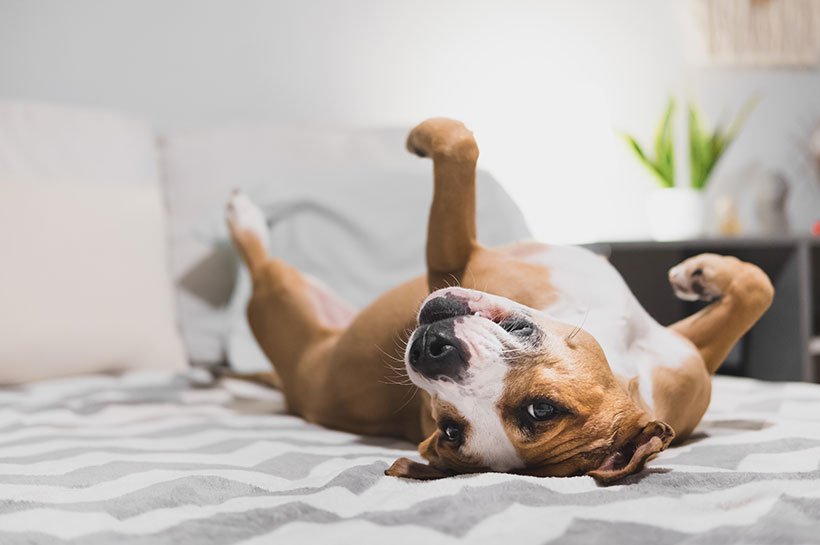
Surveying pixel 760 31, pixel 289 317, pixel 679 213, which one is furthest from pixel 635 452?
pixel 760 31

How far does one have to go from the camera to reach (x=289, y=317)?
154 cm

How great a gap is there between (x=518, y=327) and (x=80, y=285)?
1.16 m

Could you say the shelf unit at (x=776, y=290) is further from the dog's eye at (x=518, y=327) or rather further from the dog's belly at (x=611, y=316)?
the dog's eye at (x=518, y=327)

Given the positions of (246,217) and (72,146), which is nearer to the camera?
(246,217)

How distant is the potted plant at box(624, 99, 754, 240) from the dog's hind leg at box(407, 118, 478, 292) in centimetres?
183

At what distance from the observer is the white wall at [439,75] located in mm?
2424

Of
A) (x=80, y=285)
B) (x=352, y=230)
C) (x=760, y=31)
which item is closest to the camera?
(x=80, y=285)

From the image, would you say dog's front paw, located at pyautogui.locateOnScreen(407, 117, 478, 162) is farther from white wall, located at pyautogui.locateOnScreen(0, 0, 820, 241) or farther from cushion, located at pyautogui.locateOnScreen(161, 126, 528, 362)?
white wall, located at pyautogui.locateOnScreen(0, 0, 820, 241)

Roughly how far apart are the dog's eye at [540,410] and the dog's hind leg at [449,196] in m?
0.31

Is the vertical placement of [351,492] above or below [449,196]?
below

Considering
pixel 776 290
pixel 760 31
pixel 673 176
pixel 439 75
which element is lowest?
pixel 776 290

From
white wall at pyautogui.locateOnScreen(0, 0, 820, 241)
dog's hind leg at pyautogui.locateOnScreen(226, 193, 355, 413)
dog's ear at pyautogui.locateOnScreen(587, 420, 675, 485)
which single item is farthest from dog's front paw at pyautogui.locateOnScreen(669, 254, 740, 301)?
white wall at pyautogui.locateOnScreen(0, 0, 820, 241)

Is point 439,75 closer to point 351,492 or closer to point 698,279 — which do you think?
point 698,279

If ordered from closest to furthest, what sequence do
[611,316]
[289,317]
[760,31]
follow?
[611,316], [289,317], [760,31]
